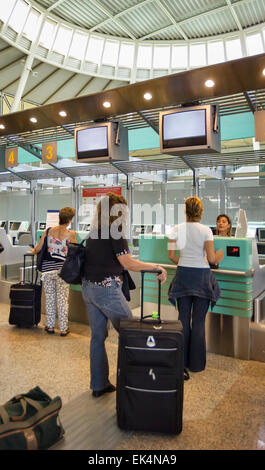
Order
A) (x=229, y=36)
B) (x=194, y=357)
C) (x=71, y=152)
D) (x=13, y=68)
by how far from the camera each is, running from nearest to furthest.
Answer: (x=194, y=357), (x=71, y=152), (x=229, y=36), (x=13, y=68)

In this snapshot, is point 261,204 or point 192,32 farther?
point 192,32

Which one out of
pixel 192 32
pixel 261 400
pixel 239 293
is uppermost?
pixel 192 32

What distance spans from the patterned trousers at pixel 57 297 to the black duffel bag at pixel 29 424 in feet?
7.50

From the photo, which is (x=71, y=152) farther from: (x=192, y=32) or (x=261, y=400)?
(x=192, y=32)

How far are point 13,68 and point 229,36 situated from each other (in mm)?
8441

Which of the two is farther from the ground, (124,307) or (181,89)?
(181,89)

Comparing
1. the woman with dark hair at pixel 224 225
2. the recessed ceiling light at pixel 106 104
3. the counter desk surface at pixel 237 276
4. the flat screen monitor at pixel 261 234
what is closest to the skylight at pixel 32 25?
the recessed ceiling light at pixel 106 104

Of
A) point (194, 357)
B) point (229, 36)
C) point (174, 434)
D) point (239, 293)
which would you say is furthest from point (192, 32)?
point (174, 434)

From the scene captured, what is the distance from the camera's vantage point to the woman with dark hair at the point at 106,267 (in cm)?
272

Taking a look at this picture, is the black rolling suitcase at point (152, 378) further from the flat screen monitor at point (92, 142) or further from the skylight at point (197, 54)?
the skylight at point (197, 54)

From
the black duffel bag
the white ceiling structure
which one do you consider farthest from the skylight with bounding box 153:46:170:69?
the black duffel bag

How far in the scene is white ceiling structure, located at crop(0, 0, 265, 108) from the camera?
39.8 ft

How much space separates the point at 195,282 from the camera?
3.30 m

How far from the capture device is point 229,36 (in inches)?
523
